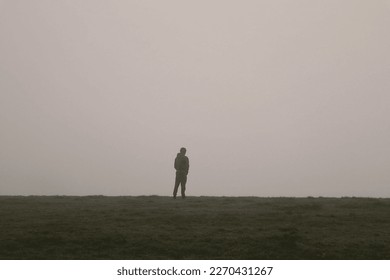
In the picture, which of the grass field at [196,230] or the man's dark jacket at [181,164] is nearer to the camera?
the grass field at [196,230]

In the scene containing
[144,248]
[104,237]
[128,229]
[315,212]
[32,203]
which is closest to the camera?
[144,248]

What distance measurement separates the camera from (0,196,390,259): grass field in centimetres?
1919

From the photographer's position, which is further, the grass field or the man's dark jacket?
the man's dark jacket

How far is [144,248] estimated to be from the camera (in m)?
19.7

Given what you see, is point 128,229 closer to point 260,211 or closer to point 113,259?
point 113,259

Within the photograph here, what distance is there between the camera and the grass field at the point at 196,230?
19.2 meters

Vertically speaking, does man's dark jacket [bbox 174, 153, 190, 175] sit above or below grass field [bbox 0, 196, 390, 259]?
above

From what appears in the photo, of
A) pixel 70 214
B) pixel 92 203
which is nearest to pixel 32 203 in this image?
pixel 92 203

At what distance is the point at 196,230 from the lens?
73.3 feet

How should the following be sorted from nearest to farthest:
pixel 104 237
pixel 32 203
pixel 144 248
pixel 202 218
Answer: pixel 144 248 < pixel 104 237 < pixel 202 218 < pixel 32 203

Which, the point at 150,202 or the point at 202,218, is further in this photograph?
the point at 150,202

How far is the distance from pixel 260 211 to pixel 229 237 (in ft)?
22.9

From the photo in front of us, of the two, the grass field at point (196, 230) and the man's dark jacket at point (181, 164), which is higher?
the man's dark jacket at point (181, 164)
